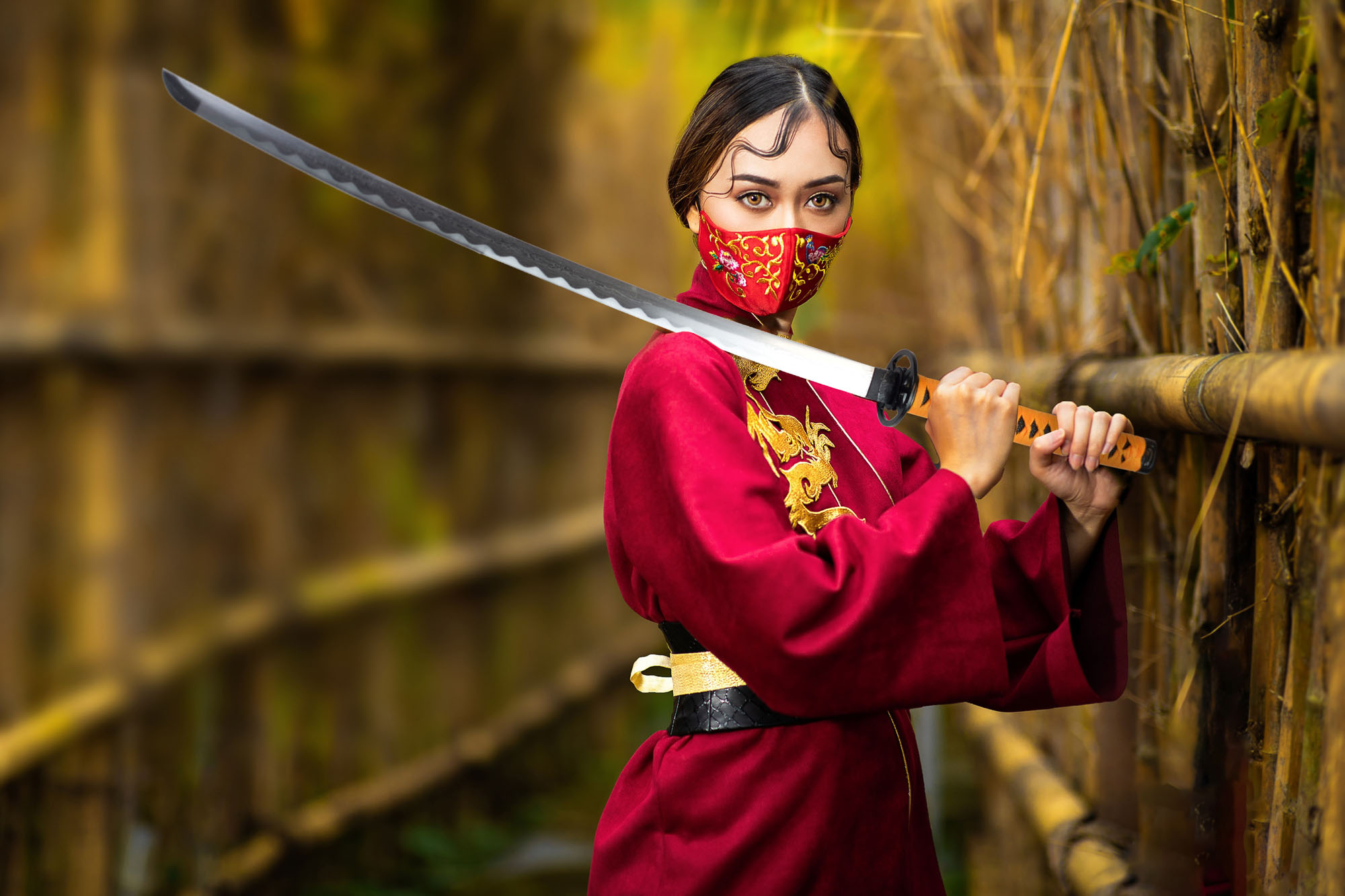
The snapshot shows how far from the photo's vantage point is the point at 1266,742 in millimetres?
1114

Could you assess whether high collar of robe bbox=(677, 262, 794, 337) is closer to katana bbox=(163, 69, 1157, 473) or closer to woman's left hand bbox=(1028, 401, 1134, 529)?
katana bbox=(163, 69, 1157, 473)

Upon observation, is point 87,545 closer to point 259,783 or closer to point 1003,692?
point 259,783

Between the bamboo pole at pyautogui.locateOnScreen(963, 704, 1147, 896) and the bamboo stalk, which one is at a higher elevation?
the bamboo pole at pyautogui.locateOnScreen(963, 704, 1147, 896)

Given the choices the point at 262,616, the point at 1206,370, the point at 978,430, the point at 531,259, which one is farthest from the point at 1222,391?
the point at 262,616

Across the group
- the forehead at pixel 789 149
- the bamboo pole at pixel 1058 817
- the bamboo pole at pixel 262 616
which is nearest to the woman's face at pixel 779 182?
the forehead at pixel 789 149

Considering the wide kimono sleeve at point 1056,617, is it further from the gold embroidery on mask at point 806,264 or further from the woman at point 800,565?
the gold embroidery on mask at point 806,264

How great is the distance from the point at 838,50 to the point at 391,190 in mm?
1537

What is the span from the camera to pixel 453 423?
159 inches

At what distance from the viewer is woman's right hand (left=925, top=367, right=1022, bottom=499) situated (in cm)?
108

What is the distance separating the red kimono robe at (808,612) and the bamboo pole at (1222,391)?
0.53 ft

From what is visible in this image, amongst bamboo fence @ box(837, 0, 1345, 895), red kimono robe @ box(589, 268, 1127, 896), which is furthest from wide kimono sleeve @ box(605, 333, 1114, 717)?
bamboo fence @ box(837, 0, 1345, 895)

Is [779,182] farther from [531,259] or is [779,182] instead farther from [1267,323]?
[1267,323]

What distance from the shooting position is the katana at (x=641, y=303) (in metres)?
1.11

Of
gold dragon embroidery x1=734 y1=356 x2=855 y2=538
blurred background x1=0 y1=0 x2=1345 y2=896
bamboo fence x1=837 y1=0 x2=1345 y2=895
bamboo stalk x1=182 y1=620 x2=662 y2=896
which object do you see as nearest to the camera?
bamboo fence x1=837 y1=0 x2=1345 y2=895
